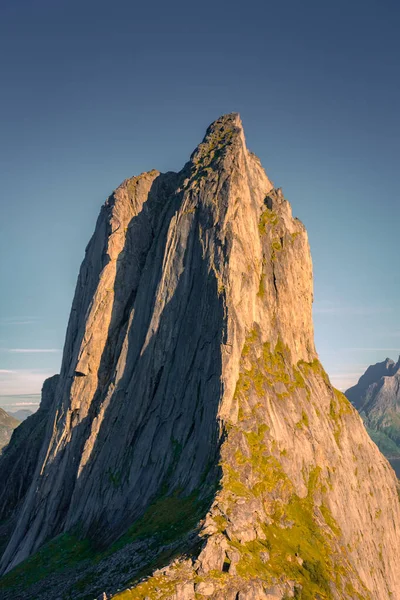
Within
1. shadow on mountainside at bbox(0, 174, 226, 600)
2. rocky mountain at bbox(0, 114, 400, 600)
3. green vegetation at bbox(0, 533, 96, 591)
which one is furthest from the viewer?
green vegetation at bbox(0, 533, 96, 591)

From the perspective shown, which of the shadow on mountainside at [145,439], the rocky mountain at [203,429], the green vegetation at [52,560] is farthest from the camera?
the green vegetation at [52,560]

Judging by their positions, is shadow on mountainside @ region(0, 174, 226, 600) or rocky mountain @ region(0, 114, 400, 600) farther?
shadow on mountainside @ region(0, 174, 226, 600)

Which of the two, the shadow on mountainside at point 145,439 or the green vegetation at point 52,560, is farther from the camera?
the green vegetation at point 52,560

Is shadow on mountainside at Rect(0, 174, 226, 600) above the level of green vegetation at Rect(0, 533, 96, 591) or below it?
above

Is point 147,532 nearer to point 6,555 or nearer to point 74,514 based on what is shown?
point 74,514

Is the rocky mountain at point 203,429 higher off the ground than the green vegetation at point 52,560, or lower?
higher

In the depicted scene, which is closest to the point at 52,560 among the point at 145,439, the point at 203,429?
the point at 145,439

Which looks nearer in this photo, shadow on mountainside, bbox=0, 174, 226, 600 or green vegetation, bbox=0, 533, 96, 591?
shadow on mountainside, bbox=0, 174, 226, 600

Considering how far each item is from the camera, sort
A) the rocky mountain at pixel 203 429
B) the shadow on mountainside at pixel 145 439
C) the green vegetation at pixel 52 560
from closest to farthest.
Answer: the rocky mountain at pixel 203 429 < the shadow on mountainside at pixel 145 439 < the green vegetation at pixel 52 560

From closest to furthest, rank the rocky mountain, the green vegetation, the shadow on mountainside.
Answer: the rocky mountain, the shadow on mountainside, the green vegetation
